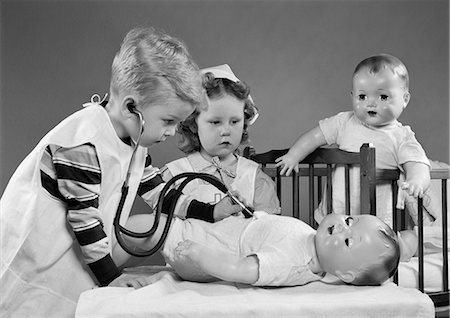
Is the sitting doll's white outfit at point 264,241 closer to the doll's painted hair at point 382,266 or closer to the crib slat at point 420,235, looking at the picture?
the doll's painted hair at point 382,266

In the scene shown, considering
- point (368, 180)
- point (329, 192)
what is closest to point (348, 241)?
point (368, 180)

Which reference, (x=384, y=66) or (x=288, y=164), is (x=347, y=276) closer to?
(x=288, y=164)

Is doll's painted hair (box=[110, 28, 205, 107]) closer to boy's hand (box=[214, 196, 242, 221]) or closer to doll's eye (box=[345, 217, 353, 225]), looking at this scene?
boy's hand (box=[214, 196, 242, 221])

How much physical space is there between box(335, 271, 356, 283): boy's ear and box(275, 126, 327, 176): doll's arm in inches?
26.4

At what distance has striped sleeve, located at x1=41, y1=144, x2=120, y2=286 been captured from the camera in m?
1.62

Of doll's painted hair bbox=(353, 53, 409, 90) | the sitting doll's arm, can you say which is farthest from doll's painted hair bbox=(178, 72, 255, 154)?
the sitting doll's arm

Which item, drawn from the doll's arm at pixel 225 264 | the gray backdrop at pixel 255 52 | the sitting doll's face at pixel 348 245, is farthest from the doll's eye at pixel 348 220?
the gray backdrop at pixel 255 52

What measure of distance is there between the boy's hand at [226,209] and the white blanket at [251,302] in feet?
1.17

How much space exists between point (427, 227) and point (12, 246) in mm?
1430

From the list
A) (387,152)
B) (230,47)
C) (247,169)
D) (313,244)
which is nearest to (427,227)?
(387,152)

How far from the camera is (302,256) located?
5.36 ft

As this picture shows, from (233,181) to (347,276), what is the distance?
70cm

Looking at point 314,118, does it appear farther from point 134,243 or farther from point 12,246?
point 12,246

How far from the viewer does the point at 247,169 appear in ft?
7.36
